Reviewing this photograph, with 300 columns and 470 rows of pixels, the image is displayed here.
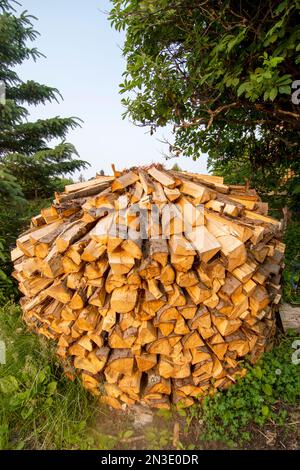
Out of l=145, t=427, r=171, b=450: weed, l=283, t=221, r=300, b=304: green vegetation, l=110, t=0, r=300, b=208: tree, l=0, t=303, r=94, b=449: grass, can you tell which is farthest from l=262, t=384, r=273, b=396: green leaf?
l=110, t=0, r=300, b=208: tree

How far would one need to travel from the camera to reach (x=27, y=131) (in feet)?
12.8

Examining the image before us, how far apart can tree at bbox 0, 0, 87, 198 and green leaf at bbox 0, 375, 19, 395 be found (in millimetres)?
2583

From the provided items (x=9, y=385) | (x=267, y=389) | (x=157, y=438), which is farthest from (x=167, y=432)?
(x=9, y=385)

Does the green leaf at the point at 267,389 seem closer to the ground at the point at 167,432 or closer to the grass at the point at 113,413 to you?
the grass at the point at 113,413

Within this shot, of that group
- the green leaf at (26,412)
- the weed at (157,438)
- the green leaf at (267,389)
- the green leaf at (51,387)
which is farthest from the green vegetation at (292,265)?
the green leaf at (26,412)

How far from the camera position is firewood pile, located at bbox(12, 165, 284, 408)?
166 centimetres

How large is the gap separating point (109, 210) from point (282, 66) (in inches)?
93.8

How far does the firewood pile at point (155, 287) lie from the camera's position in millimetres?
1664

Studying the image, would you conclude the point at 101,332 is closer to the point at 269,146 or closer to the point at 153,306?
the point at 153,306

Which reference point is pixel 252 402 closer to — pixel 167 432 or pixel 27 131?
pixel 167 432

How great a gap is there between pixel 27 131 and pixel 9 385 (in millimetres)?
3454

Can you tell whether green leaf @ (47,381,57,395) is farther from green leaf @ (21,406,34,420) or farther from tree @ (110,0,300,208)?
tree @ (110,0,300,208)

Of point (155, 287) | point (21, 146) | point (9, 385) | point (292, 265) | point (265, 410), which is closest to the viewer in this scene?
point (155, 287)
